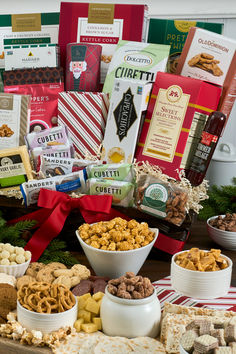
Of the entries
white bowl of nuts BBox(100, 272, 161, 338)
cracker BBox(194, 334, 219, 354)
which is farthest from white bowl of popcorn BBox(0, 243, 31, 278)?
cracker BBox(194, 334, 219, 354)

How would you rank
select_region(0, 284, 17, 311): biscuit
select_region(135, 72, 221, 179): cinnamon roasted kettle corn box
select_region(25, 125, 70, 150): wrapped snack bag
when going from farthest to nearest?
select_region(25, 125, 70, 150): wrapped snack bag
select_region(135, 72, 221, 179): cinnamon roasted kettle corn box
select_region(0, 284, 17, 311): biscuit

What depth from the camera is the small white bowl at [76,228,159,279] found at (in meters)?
1.66

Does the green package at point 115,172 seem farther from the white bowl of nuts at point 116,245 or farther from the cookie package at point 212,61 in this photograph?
the cookie package at point 212,61

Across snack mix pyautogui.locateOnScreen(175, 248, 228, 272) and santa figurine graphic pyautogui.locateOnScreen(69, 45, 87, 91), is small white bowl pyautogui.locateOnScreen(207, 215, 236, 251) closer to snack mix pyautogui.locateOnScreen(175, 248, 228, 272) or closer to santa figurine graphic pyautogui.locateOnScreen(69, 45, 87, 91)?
snack mix pyautogui.locateOnScreen(175, 248, 228, 272)

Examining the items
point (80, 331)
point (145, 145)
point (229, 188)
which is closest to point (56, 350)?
point (80, 331)

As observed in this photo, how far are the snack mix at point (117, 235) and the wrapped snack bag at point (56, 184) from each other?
0.28 metres

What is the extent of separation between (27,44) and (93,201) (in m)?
1.20

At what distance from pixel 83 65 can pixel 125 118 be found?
543 millimetres

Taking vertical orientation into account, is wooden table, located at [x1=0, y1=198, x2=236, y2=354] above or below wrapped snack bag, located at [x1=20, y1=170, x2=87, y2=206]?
below

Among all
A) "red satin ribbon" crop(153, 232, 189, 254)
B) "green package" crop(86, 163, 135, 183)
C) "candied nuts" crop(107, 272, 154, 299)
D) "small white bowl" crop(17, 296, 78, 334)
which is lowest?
"red satin ribbon" crop(153, 232, 189, 254)

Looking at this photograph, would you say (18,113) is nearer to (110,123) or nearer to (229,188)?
(110,123)

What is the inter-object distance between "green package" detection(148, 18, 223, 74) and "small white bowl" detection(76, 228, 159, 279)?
3.83ft

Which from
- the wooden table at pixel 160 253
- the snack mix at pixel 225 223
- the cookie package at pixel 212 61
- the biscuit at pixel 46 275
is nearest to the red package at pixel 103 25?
the cookie package at pixel 212 61

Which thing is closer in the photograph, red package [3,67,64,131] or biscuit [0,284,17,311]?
biscuit [0,284,17,311]
